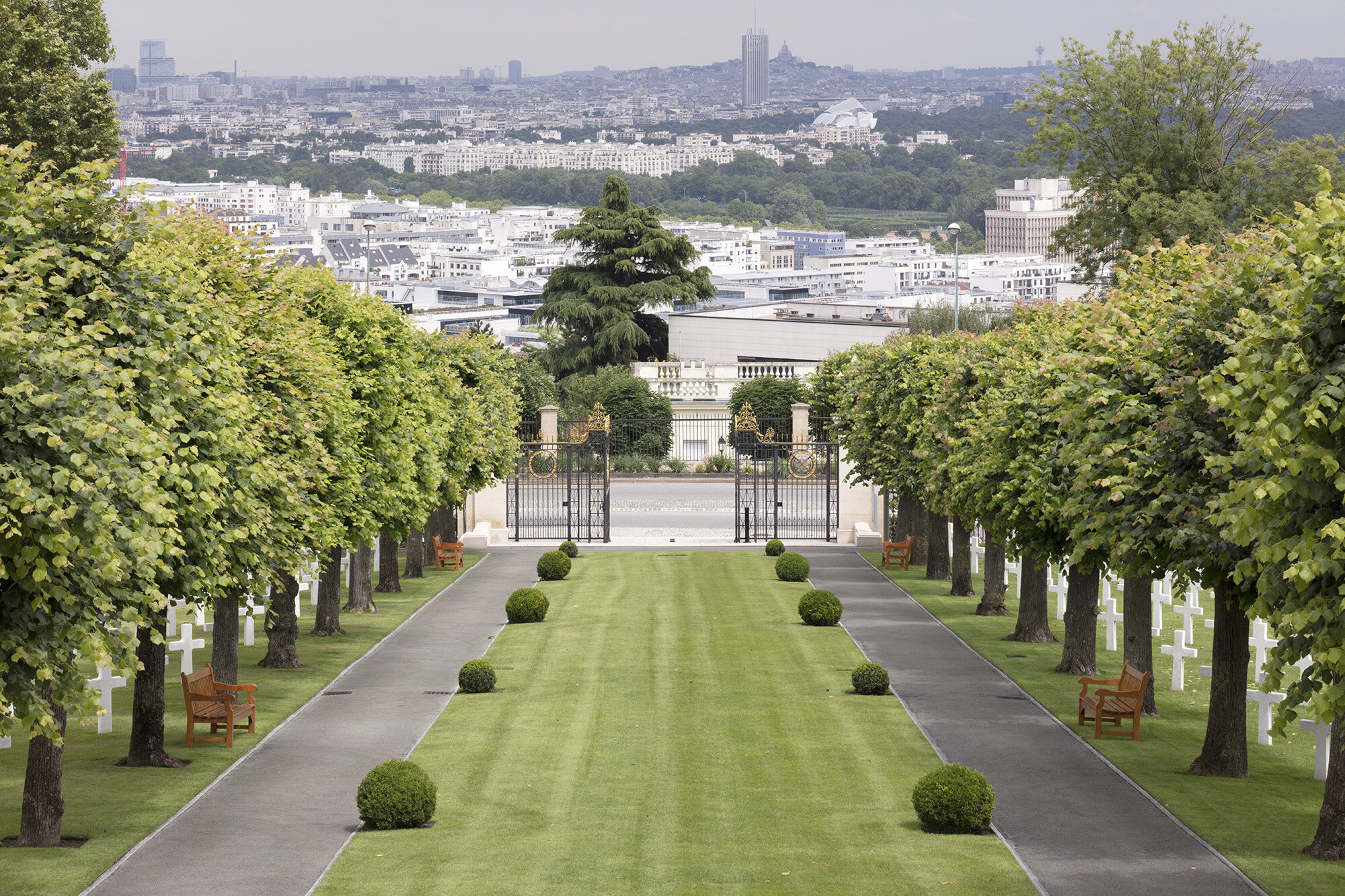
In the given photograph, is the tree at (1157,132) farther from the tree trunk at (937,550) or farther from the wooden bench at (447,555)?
the wooden bench at (447,555)

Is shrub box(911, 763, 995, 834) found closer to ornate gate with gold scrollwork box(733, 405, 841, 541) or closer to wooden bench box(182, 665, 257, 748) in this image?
wooden bench box(182, 665, 257, 748)

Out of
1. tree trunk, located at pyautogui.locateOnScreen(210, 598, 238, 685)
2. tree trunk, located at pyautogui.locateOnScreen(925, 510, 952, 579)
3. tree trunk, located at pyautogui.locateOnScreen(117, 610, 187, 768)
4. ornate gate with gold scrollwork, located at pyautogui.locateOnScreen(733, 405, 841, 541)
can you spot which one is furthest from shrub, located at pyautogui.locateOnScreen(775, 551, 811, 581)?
tree trunk, located at pyautogui.locateOnScreen(117, 610, 187, 768)

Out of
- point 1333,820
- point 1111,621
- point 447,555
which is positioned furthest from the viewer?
point 447,555

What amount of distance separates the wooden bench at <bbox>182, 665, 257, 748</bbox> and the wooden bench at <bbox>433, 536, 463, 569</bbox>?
66.7ft

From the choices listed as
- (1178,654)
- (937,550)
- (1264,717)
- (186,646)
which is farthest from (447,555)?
(1264,717)

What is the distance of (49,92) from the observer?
34281 millimetres

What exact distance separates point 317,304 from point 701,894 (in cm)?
1538

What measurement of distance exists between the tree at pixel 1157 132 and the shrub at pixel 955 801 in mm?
39466

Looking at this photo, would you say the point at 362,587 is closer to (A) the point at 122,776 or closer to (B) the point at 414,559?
(B) the point at 414,559

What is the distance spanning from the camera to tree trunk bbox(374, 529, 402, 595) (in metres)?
35.9

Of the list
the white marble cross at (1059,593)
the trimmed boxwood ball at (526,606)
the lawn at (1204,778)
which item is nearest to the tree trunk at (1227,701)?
the lawn at (1204,778)

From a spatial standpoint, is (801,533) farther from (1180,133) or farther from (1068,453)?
(1068,453)

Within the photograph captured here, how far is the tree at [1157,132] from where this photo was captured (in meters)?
52.6

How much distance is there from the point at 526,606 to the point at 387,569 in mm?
6398
